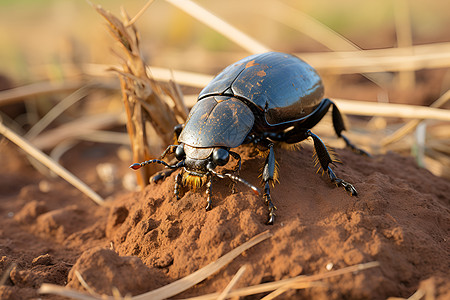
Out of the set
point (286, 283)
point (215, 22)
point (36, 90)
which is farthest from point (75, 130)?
point (286, 283)

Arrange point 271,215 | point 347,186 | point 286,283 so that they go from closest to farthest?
1. point 286,283
2. point 271,215
3. point 347,186

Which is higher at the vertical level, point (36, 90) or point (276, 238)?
point (276, 238)

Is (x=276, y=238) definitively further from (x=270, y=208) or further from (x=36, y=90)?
(x=36, y=90)

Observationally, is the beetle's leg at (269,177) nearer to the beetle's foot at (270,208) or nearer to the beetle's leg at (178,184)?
the beetle's foot at (270,208)

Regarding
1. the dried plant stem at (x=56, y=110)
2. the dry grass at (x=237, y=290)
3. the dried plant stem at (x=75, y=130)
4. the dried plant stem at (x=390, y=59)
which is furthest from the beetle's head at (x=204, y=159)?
the dried plant stem at (x=56, y=110)

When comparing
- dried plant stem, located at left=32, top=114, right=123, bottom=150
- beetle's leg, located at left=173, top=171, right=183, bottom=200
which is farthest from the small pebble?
dried plant stem, located at left=32, top=114, right=123, bottom=150

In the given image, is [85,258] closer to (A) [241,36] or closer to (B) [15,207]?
(B) [15,207]

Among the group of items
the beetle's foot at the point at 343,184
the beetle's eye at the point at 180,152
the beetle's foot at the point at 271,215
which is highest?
the beetle's eye at the point at 180,152
